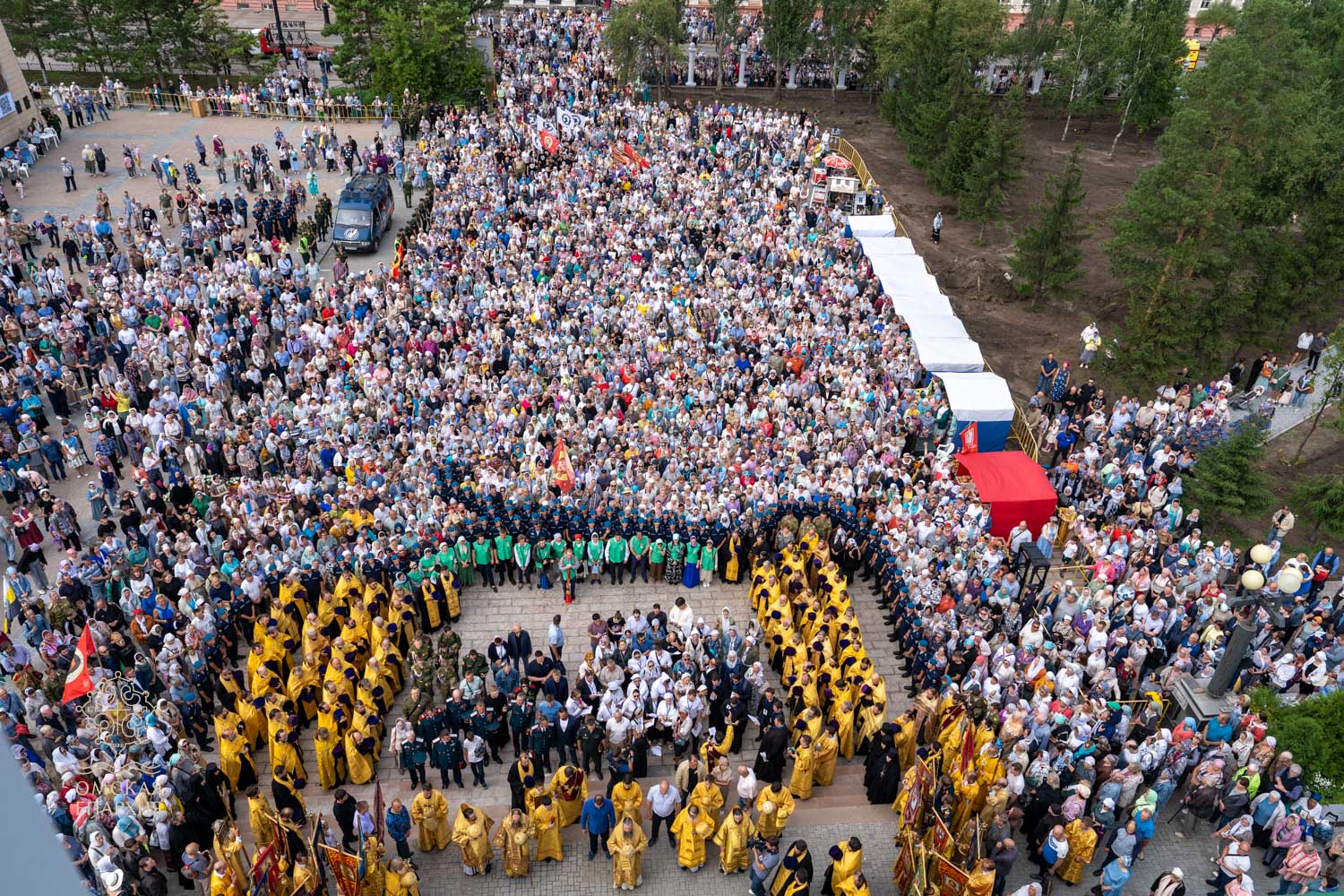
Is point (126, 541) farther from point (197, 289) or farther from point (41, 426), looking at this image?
point (197, 289)

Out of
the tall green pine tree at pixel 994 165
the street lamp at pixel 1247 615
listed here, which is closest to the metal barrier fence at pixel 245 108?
the tall green pine tree at pixel 994 165

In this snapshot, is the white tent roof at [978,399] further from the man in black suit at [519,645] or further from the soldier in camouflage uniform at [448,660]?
the soldier in camouflage uniform at [448,660]

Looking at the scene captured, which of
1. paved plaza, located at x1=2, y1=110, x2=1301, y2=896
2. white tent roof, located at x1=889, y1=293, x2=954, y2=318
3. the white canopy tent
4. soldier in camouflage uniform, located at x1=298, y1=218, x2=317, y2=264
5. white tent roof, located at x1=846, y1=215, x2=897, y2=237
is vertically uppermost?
white tent roof, located at x1=846, y1=215, x2=897, y2=237

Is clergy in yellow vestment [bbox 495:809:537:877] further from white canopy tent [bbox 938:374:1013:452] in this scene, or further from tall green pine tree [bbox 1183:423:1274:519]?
tall green pine tree [bbox 1183:423:1274:519]

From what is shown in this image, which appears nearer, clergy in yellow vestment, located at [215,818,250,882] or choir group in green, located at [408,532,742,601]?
clergy in yellow vestment, located at [215,818,250,882]

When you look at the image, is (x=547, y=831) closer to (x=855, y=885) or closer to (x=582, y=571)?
(x=855, y=885)

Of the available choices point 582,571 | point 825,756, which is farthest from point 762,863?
point 582,571

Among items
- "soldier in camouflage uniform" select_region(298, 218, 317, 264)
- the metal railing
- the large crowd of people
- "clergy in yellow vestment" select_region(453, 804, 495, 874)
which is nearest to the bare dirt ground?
the metal railing
